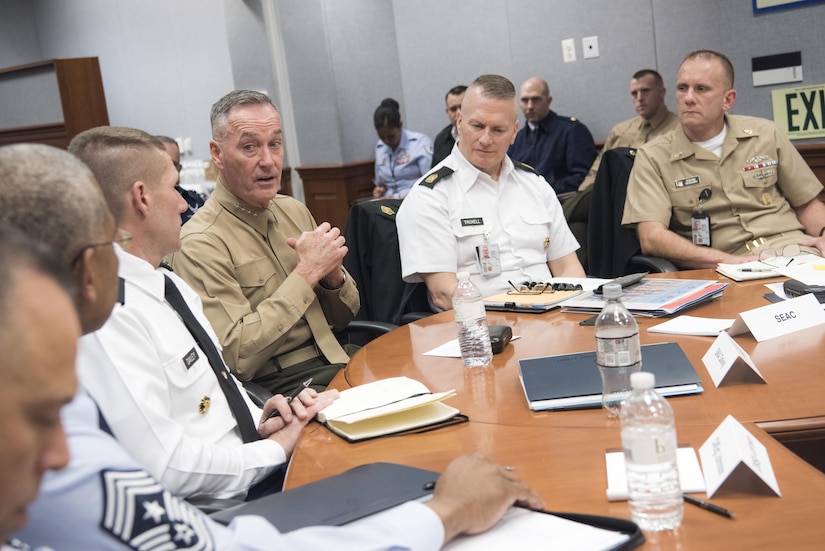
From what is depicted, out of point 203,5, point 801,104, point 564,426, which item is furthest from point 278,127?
point 203,5

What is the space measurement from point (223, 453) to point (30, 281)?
3.27ft

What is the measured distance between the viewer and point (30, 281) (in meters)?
0.67

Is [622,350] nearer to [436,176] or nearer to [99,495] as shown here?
[99,495]

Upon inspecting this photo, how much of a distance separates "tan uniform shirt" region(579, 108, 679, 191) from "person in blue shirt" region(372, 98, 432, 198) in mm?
1564

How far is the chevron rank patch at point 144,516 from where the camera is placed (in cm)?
93

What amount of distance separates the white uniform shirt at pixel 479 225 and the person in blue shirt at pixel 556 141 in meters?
2.66

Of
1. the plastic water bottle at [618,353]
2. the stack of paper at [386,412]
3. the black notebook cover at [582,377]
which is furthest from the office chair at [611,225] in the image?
the stack of paper at [386,412]

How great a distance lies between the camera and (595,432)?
144 cm

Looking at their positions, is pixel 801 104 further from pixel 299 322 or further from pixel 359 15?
pixel 359 15

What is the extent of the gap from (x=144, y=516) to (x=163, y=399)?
2.12ft

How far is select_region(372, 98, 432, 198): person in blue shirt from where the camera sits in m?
6.65

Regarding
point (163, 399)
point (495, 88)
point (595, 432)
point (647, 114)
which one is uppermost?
point (495, 88)

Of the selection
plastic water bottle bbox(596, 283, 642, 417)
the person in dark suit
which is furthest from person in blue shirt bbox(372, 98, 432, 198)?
plastic water bottle bbox(596, 283, 642, 417)

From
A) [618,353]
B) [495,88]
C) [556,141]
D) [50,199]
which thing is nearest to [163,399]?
[50,199]
